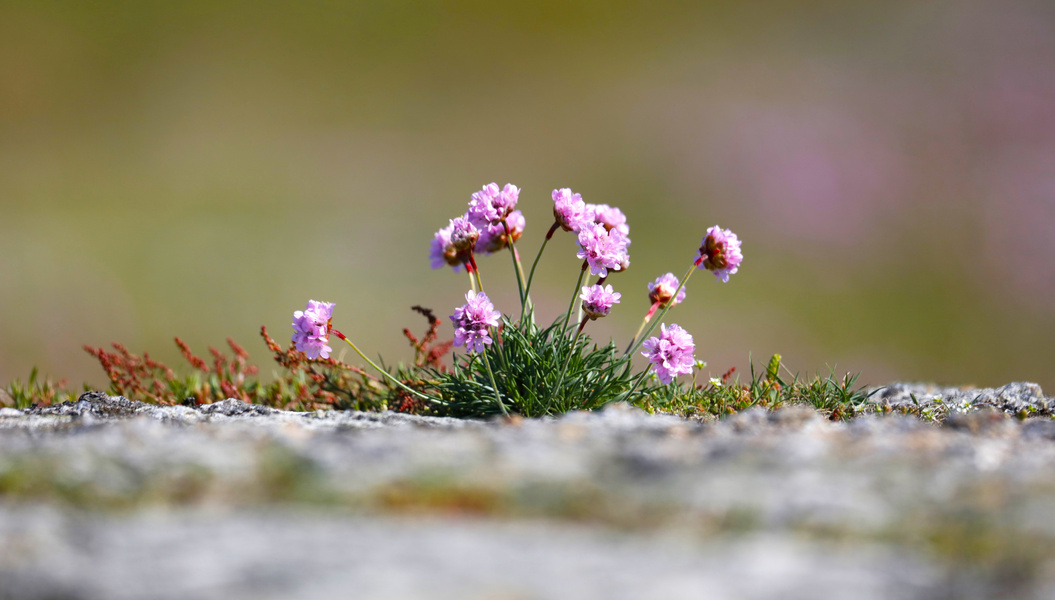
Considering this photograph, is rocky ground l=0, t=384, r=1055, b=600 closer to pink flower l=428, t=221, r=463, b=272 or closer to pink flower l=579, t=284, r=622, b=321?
pink flower l=579, t=284, r=622, b=321

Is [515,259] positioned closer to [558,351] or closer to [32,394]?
[558,351]

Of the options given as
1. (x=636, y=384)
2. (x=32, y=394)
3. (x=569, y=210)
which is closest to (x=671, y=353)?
(x=636, y=384)

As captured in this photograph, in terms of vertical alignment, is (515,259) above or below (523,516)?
above

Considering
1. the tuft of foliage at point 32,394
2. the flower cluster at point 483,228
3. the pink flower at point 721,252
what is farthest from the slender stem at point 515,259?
the tuft of foliage at point 32,394

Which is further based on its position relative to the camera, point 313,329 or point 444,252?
point 444,252

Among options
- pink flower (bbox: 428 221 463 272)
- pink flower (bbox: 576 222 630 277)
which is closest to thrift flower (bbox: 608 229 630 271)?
pink flower (bbox: 576 222 630 277)

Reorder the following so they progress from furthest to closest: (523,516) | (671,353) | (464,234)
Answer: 1. (464,234)
2. (671,353)
3. (523,516)

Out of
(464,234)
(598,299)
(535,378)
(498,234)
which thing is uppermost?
(498,234)

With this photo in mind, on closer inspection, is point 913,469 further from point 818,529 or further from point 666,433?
point 666,433

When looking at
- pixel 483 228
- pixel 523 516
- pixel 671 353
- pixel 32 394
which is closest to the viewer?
pixel 523 516
